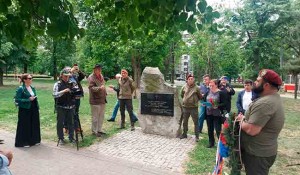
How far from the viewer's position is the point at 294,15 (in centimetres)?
2389

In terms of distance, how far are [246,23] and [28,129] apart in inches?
818

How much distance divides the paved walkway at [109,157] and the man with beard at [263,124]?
278cm

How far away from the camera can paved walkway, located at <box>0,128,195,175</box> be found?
6562 mm

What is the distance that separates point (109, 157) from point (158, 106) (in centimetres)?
288

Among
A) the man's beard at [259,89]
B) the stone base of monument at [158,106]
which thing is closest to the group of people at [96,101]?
the stone base of monument at [158,106]

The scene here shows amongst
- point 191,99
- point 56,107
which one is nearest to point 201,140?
point 191,99

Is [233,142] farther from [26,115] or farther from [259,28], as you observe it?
[259,28]

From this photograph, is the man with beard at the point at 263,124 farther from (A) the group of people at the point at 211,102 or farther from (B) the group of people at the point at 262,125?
(A) the group of people at the point at 211,102

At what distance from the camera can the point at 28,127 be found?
8203 mm

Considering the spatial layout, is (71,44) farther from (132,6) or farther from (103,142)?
(103,142)

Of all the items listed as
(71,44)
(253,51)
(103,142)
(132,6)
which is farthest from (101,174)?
(253,51)

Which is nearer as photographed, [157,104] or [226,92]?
[226,92]

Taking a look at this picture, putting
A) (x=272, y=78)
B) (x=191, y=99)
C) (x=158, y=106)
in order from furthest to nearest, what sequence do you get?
(x=158, y=106)
(x=191, y=99)
(x=272, y=78)

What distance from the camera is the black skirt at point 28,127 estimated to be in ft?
26.7
